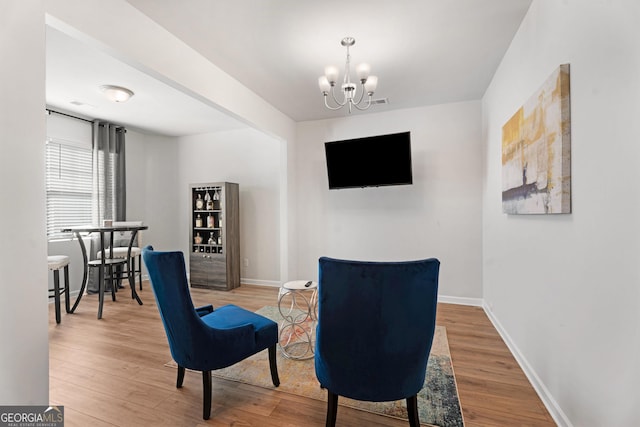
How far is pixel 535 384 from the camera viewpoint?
6.65ft

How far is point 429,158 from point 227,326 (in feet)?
10.7

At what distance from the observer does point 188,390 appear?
2.06m

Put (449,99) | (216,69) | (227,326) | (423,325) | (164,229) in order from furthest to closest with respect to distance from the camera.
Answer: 1. (164,229)
2. (449,99)
3. (216,69)
4. (227,326)
5. (423,325)

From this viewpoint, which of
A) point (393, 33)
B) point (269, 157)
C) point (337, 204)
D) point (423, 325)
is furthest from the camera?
point (269, 157)

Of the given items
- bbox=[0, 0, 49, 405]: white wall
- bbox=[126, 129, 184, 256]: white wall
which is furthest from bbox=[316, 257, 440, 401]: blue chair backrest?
bbox=[126, 129, 184, 256]: white wall

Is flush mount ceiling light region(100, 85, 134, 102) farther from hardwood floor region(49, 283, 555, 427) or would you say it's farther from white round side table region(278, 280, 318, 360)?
white round side table region(278, 280, 318, 360)

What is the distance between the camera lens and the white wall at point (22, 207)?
1.38 metres

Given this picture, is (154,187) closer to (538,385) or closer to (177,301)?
(177,301)

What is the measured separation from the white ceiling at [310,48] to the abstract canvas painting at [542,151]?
78 cm

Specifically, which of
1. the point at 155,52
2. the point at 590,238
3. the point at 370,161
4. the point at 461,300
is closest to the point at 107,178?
the point at 155,52

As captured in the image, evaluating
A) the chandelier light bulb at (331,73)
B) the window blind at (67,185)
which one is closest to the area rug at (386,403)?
the chandelier light bulb at (331,73)

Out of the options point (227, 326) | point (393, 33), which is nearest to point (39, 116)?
point (227, 326)

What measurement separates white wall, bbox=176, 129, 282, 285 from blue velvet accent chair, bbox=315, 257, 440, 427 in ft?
11.7

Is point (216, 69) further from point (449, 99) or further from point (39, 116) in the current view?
point (449, 99)
